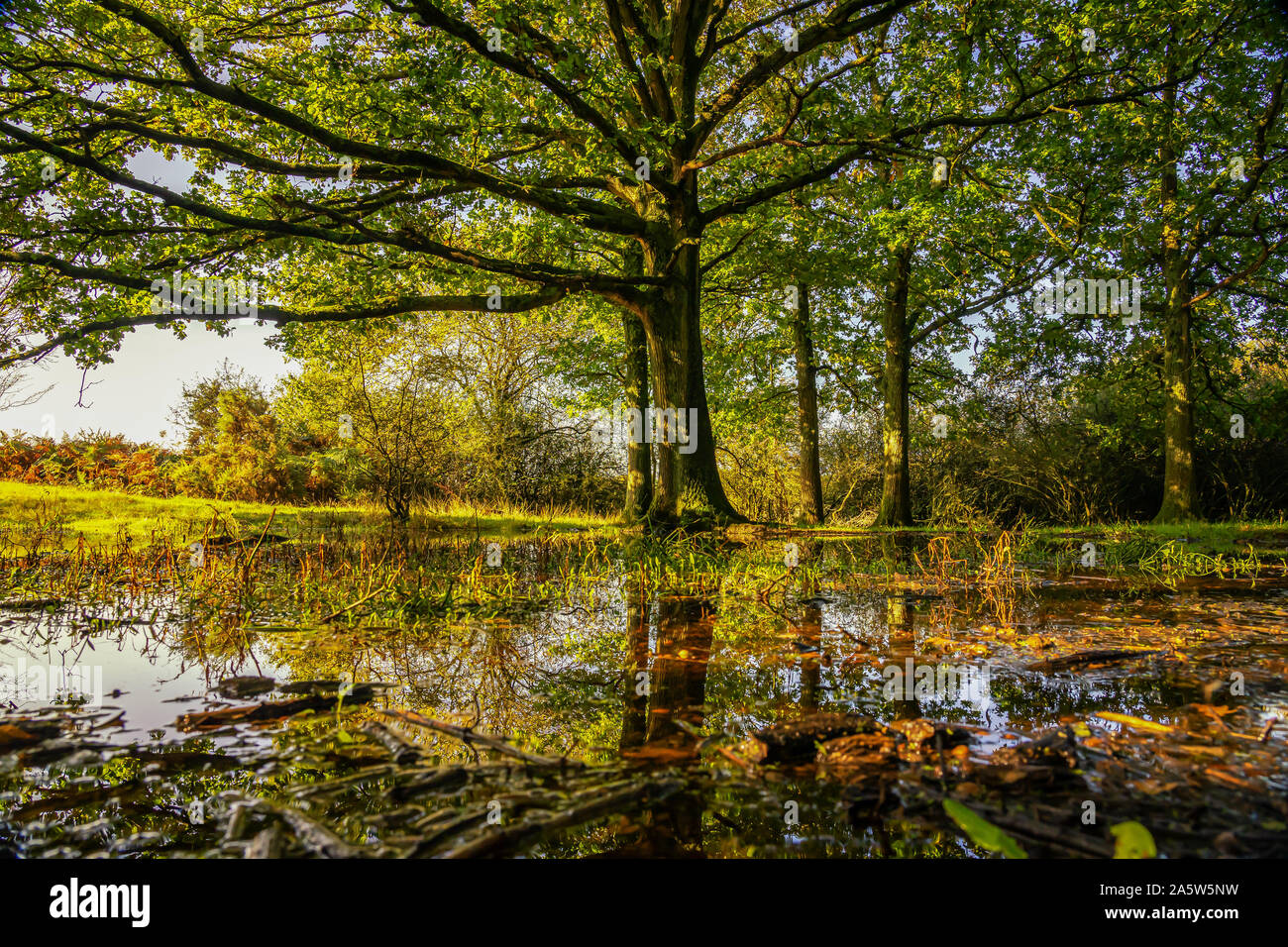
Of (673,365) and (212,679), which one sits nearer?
(212,679)

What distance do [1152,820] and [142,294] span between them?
14.0 meters

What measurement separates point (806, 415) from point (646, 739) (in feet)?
53.9

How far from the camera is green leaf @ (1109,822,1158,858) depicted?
5.09 feet

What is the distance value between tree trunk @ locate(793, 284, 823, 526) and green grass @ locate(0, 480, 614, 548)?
6151 millimetres

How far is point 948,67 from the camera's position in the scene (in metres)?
9.84

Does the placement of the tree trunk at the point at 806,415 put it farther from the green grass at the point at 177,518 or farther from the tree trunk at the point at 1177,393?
the tree trunk at the point at 1177,393

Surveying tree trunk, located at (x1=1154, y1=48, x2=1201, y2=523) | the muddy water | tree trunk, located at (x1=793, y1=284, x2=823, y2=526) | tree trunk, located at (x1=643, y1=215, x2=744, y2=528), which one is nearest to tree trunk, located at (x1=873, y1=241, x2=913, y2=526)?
tree trunk, located at (x1=793, y1=284, x2=823, y2=526)

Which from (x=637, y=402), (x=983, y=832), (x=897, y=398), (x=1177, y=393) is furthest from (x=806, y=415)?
(x=983, y=832)

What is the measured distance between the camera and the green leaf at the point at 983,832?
5.25 feet

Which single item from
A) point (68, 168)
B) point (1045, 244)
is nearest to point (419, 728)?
point (68, 168)

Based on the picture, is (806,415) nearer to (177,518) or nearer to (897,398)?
(897,398)

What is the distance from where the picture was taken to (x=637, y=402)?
17953 mm

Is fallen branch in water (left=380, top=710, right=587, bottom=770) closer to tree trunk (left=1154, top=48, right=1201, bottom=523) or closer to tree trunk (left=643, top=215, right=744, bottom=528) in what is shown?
tree trunk (left=643, top=215, right=744, bottom=528)
